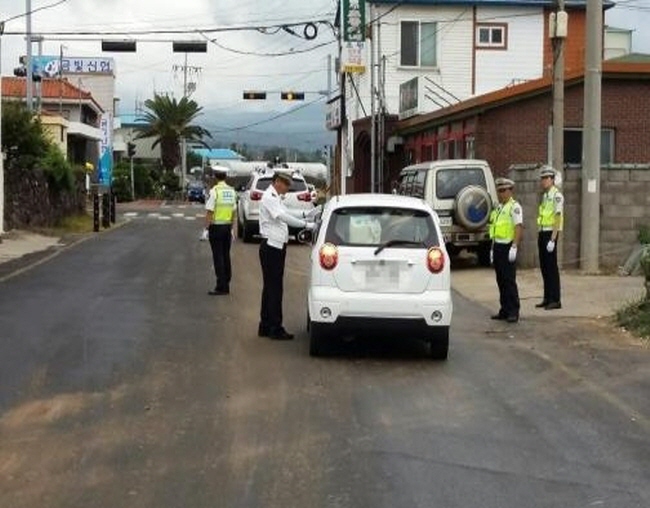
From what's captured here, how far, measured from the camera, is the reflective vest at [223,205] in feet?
49.9

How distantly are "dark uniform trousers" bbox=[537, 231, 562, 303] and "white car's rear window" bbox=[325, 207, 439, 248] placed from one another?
3.87 m

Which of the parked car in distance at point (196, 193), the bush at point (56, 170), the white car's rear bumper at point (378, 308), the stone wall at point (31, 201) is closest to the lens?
the white car's rear bumper at point (378, 308)

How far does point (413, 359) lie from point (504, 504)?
4.46 metres

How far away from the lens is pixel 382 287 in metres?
9.83

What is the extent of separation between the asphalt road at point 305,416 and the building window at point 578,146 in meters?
12.2

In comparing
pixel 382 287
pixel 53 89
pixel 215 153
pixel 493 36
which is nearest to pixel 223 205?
pixel 382 287

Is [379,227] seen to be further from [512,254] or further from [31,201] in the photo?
[31,201]

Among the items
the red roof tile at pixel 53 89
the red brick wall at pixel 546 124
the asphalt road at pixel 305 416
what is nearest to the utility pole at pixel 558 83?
the asphalt road at pixel 305 416

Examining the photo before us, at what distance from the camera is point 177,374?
9094mm

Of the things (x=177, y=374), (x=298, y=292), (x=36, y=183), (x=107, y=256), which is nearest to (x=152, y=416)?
(x=177, y=374)

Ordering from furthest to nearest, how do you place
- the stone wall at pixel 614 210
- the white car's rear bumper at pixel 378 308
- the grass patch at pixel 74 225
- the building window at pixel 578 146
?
the grass patch at pixel 74 225
the building window at pixel 578 146
the stone wall at pixel 614 210
the white car's rear bumper at pixel 378 308

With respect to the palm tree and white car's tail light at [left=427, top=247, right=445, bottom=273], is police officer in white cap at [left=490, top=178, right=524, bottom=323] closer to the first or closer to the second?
white car's tail light at [left=427, top=247, right=445, bottom=273]

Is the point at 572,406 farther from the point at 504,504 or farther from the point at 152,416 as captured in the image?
the point at 152,416

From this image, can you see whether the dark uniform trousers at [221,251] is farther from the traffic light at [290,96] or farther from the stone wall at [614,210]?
the traffic light at [290,96]
